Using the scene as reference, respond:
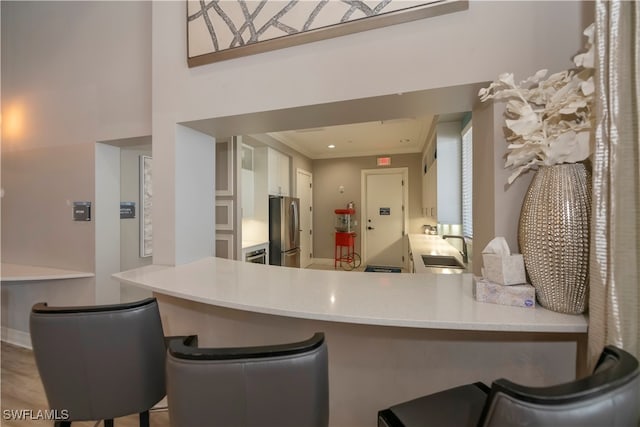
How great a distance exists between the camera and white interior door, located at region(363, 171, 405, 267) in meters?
5.92

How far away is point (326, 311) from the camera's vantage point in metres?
0.90

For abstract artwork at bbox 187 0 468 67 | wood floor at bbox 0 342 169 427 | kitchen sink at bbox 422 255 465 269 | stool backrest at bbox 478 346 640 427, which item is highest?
abstract artwork at bbox 187 0 468 67

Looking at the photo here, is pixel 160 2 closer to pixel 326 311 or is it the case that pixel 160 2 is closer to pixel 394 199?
pixel 326 311

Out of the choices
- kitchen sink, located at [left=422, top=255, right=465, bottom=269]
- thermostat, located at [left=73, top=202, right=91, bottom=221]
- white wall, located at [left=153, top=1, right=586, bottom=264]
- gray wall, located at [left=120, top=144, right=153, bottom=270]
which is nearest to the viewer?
white wall, located at [left=153, top=1, right=586, bottom=264]

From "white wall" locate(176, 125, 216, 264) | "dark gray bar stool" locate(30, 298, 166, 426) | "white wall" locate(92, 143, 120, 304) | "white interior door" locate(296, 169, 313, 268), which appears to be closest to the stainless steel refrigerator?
"white interior door" locate(296, 169, 313, 268)

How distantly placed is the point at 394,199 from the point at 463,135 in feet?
10.9

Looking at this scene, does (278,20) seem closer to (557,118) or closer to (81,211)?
(557,118)

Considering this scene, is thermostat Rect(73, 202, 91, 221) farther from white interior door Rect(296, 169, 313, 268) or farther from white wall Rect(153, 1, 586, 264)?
white interior door Rect(296, 169, 313, 268)

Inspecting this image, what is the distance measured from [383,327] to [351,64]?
4.23 feet

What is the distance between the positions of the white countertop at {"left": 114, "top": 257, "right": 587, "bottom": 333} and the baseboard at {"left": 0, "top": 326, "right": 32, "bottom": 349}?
230cm

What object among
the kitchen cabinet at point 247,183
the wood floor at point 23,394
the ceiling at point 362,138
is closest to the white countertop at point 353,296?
the wood floor at point 23,394

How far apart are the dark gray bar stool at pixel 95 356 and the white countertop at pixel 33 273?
1.67 metres

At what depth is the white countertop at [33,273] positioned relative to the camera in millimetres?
2115

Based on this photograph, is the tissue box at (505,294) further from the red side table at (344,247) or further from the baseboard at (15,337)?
the red side table at (344,247)
